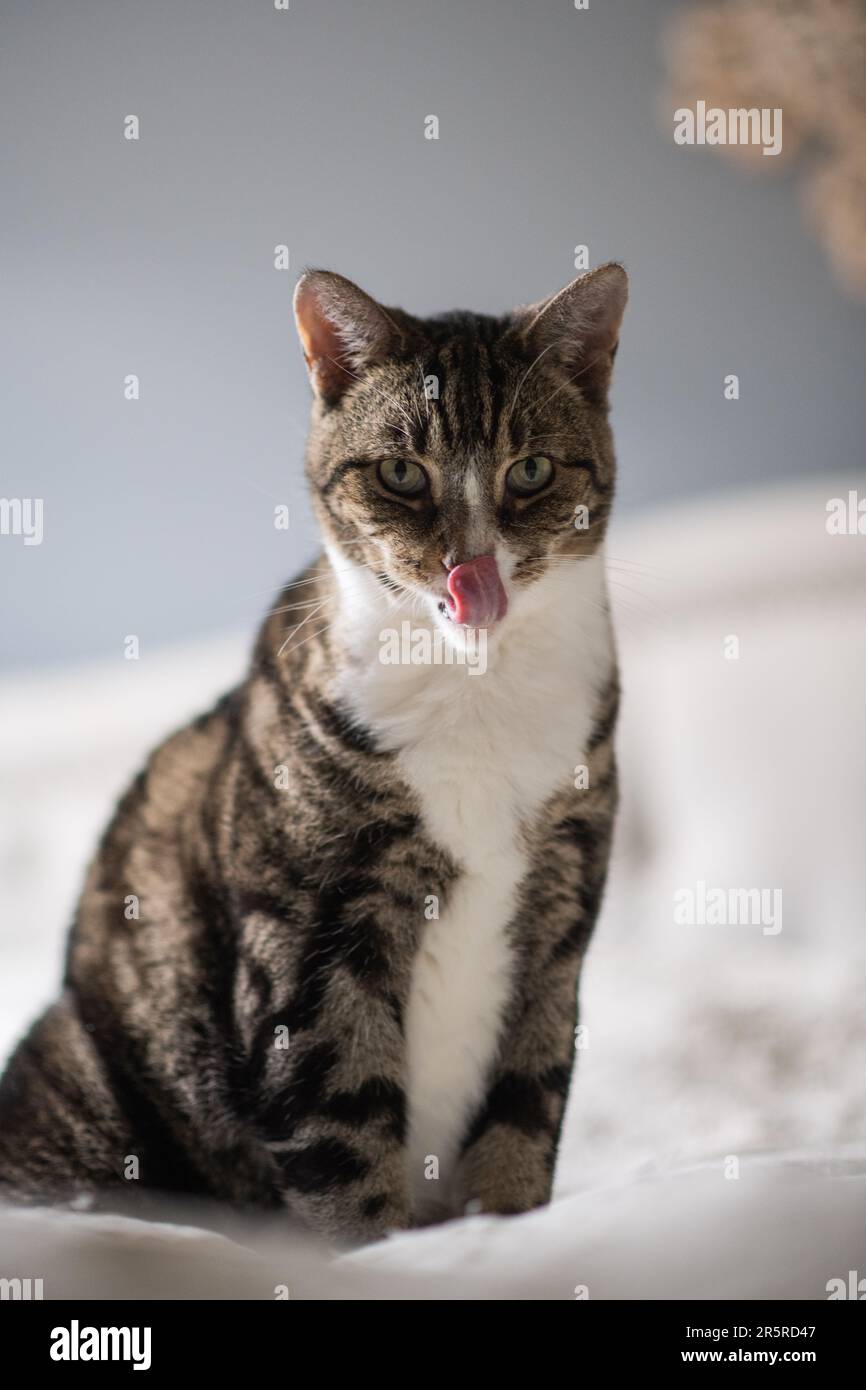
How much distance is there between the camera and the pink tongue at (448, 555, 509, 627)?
1057 mm

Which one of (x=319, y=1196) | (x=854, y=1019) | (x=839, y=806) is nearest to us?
(x=319, y=1196)

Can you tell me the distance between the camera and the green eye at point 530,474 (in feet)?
3.69

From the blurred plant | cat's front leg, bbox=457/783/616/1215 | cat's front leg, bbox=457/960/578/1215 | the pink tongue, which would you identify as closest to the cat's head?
the pink tongue

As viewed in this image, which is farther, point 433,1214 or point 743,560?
point 743,560

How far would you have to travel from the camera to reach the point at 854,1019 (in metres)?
1.59

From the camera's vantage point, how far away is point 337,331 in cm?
119

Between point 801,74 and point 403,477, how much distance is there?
1301 mm

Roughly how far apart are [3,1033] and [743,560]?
1.56 meters

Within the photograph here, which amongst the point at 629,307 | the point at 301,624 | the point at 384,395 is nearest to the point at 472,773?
the point at 301,624

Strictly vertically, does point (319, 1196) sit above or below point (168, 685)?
below

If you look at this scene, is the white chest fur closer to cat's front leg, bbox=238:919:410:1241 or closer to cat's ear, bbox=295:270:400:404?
cat's front leg, bbox=238:919:410:1241

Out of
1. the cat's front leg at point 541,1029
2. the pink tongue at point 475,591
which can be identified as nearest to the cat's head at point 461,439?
the pink tongue at point 475,591

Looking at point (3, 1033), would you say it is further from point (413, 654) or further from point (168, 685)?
point (168, 685)

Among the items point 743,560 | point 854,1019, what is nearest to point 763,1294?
point 854,1019
